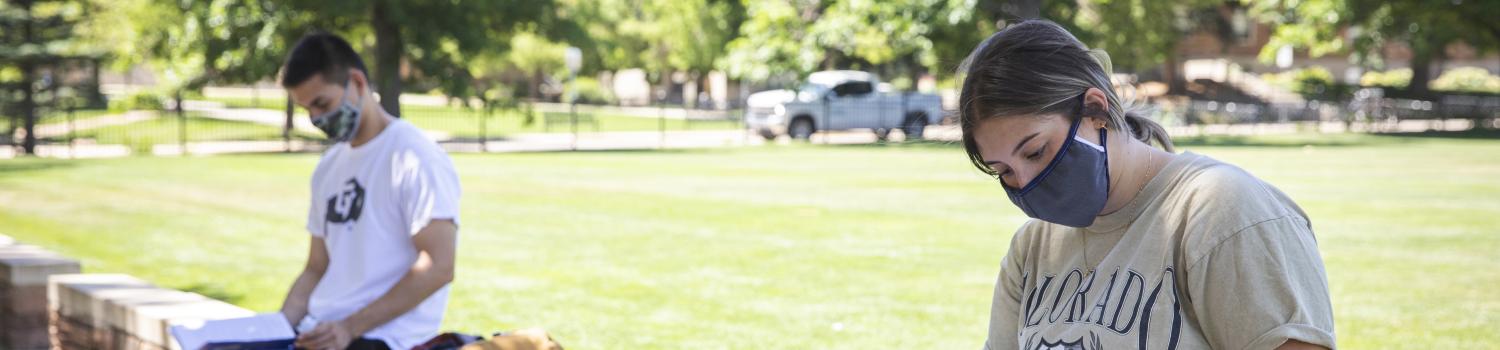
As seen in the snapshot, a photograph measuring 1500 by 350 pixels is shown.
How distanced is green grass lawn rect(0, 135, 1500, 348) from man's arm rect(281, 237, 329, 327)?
8.64 feet

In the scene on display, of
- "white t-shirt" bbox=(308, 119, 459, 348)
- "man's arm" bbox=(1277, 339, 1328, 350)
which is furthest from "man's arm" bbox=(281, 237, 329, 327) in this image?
"man's arm" bbox=(1277, 339, 1328, 350)

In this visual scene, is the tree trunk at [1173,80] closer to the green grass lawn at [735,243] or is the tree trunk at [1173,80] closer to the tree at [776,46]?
the tree at [776,46]

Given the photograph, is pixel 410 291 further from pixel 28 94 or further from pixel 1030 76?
pixel 28 94

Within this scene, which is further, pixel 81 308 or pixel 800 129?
pixel 800 129

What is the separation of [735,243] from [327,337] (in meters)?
7.13

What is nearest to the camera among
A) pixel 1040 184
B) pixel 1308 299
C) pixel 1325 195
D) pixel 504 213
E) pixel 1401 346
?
pixel 1308 299

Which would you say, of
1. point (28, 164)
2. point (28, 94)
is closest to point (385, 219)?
point (28, 164)

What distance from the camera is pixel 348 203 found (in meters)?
4.44

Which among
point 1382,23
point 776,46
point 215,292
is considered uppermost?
point 1382,23

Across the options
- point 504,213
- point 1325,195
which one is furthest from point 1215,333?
point 1325,195

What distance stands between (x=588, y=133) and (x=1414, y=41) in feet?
78.6

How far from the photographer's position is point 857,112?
3453cm

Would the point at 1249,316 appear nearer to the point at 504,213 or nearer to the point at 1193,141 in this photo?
the point at 504,213

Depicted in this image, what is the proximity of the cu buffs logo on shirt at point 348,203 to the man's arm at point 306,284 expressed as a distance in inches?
10.2
